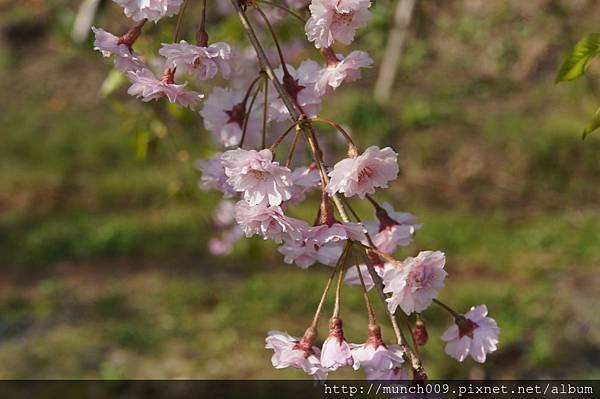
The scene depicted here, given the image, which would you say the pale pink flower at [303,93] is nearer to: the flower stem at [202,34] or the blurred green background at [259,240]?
the flower stem at [202,34]

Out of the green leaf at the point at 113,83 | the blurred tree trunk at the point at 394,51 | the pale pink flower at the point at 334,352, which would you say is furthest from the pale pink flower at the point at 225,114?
the blurred tree trunk at the point at 394,51

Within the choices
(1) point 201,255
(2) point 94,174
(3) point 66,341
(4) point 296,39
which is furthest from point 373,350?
(2) point 94,174

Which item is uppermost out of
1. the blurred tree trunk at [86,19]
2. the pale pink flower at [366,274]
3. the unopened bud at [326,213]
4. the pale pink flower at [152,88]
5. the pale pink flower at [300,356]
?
the blurred tree trunk at [86,19]

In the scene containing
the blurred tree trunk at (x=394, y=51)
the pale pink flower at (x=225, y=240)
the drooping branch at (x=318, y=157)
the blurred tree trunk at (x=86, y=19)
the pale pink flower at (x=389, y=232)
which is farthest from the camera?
the blurred tree trunk at (x=394, y=51)

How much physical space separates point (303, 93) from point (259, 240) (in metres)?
2.55

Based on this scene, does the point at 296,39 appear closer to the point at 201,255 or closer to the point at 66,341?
the point at 66,341

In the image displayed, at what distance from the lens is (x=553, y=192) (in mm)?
6137

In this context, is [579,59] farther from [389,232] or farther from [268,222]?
[268,222]

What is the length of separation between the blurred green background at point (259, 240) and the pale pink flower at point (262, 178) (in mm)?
1029

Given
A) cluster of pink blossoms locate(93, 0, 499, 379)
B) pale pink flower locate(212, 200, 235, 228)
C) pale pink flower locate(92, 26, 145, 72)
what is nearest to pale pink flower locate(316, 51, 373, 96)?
cluster of pink blossoms locate(93, 0, 499, 379)

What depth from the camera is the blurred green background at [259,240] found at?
3850mm

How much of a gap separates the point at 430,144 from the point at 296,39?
14.4 feet

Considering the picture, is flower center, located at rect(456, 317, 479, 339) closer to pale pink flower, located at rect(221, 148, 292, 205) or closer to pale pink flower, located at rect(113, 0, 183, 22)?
pale pink flower, located at rect(221, 148, 292, 205)

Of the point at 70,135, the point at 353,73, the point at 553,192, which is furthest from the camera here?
the point at 70,135
